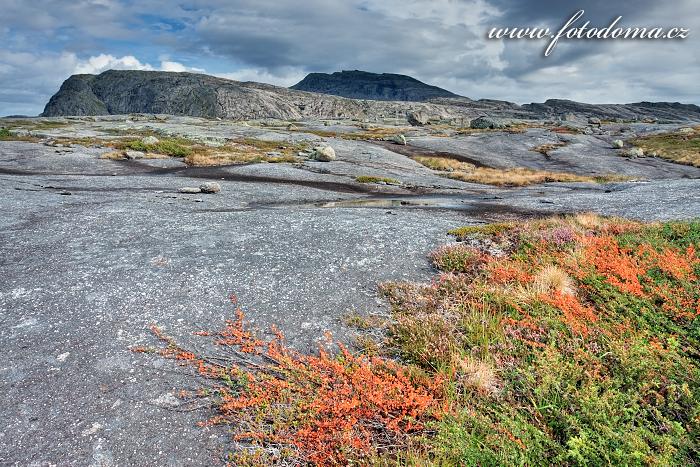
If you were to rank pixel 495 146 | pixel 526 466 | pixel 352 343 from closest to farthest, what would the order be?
pixel 526 466
pixel 352 343
pixel 495 146

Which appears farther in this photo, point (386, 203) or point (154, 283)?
point (386, 203)

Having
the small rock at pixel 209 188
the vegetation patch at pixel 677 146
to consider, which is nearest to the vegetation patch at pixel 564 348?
the small rock at pixel 209 188

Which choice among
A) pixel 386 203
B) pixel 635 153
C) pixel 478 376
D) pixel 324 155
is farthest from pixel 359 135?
pixel 478 376

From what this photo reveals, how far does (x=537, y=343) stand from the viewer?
303 inches

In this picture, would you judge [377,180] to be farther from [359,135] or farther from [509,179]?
[359,135]

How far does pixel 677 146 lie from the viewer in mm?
80438

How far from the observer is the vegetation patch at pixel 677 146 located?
223 feet

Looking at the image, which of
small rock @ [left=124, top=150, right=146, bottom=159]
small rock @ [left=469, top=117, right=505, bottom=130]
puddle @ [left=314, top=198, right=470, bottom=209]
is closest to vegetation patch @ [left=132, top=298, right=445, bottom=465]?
puddle @ [left=314, top=198, right=470, bottom=209]

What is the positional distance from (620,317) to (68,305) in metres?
12.6

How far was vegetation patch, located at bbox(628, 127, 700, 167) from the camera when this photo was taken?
223 ft

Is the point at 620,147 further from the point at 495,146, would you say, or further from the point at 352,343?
the point at 352,343

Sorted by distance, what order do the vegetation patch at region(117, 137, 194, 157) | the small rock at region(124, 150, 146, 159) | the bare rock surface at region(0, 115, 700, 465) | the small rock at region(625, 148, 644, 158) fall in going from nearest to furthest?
the bare rock surface at region(0, 115, 700, 465) < the small rock at region(124, 150, 146, 159) < the vegetation patch at region(117, 137, 194, 157) < the small rock at region(625, 148, 644, 158)

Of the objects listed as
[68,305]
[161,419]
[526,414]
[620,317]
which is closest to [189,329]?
[161,419]

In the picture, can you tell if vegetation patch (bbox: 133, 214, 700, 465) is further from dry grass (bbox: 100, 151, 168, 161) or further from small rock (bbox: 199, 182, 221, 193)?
dry grass (bbox: 100, 151, 168, 161)
